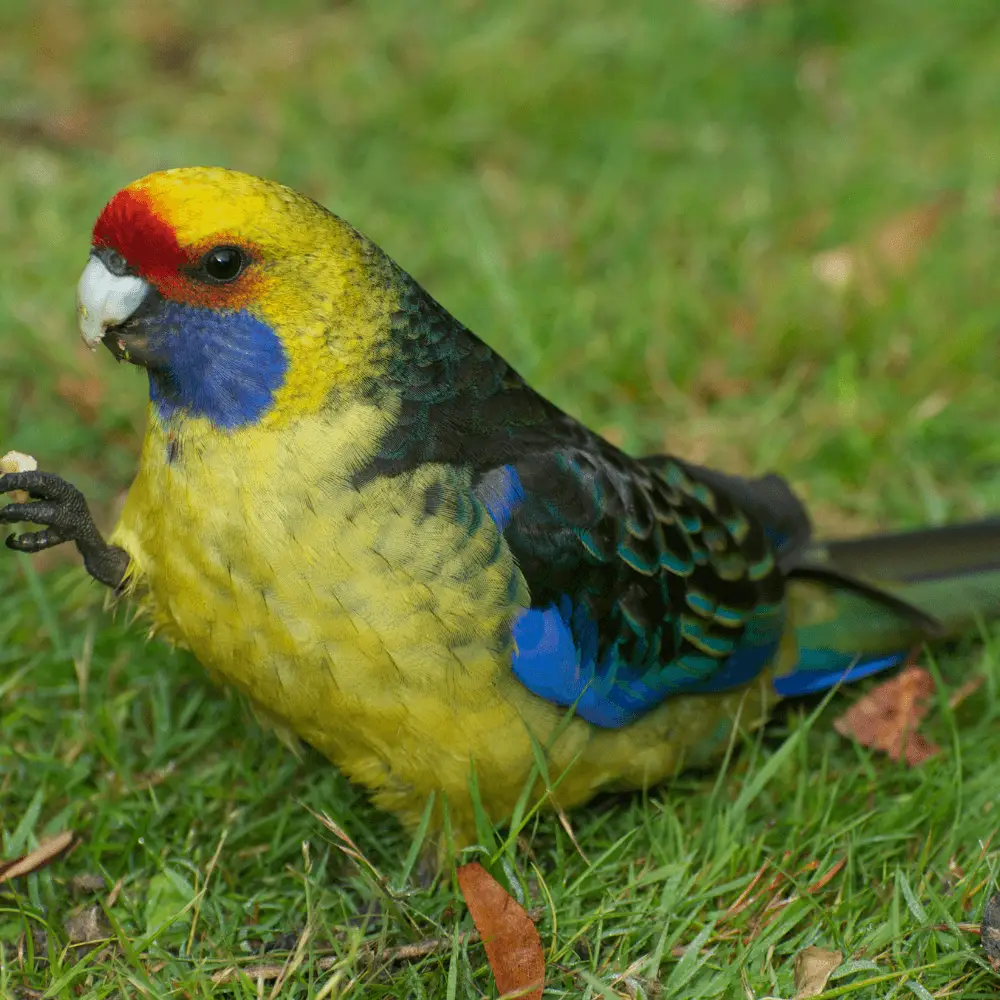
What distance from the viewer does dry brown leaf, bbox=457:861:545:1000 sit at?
242 cm

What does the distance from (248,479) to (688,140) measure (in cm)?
319

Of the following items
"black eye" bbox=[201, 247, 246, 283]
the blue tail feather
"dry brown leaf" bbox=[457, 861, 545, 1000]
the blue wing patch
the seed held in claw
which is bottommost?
the blue tail feather

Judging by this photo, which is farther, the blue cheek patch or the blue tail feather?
the blue tail feather

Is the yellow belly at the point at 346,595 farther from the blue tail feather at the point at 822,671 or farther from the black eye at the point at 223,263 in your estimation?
the blue tail feather at the point at 822,671

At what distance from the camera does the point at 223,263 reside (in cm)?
226

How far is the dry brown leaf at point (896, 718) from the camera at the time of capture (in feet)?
9.93

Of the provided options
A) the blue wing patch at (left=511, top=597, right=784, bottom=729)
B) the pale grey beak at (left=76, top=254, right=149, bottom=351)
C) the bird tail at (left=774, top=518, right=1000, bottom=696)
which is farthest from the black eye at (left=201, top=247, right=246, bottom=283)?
the bird tail at (left=774, top=518, right=1000, bottom=696)

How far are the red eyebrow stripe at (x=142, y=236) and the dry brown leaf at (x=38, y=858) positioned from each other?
1228mm

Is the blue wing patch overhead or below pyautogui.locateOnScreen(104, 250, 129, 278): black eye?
below

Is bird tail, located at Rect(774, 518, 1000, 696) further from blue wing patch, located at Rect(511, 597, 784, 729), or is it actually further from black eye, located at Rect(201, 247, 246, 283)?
black eye, located at Rect(201, 247, 246, 283)

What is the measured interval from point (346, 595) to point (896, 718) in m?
1.47

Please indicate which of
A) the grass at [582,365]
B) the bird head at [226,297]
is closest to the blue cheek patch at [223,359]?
the bird head at [226,297]

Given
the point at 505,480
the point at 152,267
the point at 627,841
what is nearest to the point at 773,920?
the point at 627,841

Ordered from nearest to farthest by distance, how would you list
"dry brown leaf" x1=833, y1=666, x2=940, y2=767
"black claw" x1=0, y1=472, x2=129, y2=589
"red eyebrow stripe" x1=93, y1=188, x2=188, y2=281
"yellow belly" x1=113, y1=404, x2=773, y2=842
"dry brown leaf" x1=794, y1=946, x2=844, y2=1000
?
"red eyebrow stripe" x1=93, y1=188, x2=188, y2=281
"yellow belly" x1=113, y1=404, x2=773, y2=842
"dry brown leaf" x1=794, y1=946, x2=844, y2=1000
"black claw" x1=0, y1=472, x2=129, y2=589
"dry brown leaf" x1=833, y1=666, x2=940, y2=767
